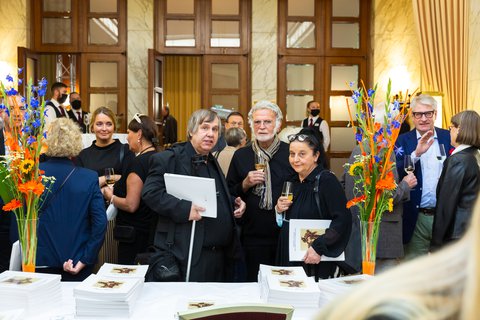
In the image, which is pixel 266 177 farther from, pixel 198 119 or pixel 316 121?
pixel 316 121

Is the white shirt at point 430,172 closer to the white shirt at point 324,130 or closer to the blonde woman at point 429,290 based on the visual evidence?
the blonde woman at point 429,290

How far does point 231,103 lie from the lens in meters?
12.5

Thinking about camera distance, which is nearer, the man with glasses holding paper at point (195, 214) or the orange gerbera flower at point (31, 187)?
the orange gerbera flower at point (31, 187)

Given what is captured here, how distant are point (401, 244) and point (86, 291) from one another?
2.69 metres

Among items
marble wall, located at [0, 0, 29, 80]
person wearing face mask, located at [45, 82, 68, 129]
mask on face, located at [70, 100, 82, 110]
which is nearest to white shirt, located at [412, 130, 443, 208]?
person wearing face mask, located at [45, 82, 68, 129]

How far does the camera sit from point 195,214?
3.73m

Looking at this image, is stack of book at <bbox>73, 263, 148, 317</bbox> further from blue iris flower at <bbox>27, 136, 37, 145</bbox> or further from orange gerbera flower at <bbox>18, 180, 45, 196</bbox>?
blue iris flower at <bbox>27, 136, 37, 145</bbox>

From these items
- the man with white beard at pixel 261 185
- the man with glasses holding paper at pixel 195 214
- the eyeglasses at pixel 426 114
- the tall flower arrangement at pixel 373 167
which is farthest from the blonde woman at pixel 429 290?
the eyeglasses at pixel 426 114

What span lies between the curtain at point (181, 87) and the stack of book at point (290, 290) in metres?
15.3

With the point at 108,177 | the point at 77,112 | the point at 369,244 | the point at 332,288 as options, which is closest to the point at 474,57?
the point at 108,177

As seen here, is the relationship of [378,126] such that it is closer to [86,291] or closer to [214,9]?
[86,291]

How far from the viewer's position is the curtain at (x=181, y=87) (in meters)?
18.5

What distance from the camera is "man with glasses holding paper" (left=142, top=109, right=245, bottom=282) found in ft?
12.5

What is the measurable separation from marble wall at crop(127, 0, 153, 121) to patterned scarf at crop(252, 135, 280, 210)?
796cm
